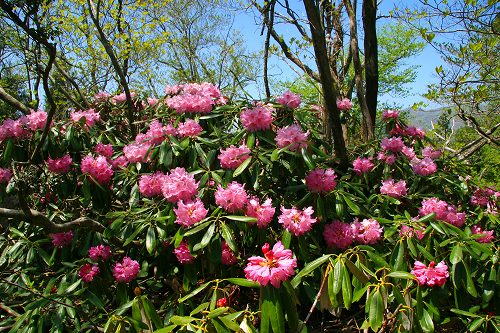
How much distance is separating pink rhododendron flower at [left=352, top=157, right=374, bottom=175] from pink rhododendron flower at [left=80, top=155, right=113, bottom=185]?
1.43 metres

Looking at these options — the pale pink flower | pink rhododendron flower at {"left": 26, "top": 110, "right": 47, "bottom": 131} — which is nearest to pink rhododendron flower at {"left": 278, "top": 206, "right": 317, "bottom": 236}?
the pale pink flower

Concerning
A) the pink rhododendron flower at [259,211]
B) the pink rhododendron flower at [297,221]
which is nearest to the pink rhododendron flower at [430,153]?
the pink rhododendron flower at [297,221]

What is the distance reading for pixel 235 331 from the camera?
1.33 meters

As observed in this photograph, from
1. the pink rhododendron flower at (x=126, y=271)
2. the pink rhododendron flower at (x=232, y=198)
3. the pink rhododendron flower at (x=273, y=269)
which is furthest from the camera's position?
the pink rhododendron flower at (x=126, y=271)

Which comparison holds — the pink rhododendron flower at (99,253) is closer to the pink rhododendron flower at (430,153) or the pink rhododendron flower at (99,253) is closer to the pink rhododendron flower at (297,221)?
the pink rhododendron flower at (297,221)

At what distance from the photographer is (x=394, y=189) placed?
2.31 metres

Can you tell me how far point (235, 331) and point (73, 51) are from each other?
8.37m

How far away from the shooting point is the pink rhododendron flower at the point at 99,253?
2.15m

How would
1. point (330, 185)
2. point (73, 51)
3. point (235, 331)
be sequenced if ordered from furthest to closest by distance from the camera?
point (73, 51) < point (330, 185) < point (235, 331)

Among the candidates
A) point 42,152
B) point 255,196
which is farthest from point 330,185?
point 42,152

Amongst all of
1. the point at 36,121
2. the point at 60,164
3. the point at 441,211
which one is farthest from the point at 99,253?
the point at 441,211

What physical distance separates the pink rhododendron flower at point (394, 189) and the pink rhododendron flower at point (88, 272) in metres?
1.56

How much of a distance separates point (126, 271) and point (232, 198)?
2.23 ft

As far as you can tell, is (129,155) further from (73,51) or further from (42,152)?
(73,51)
